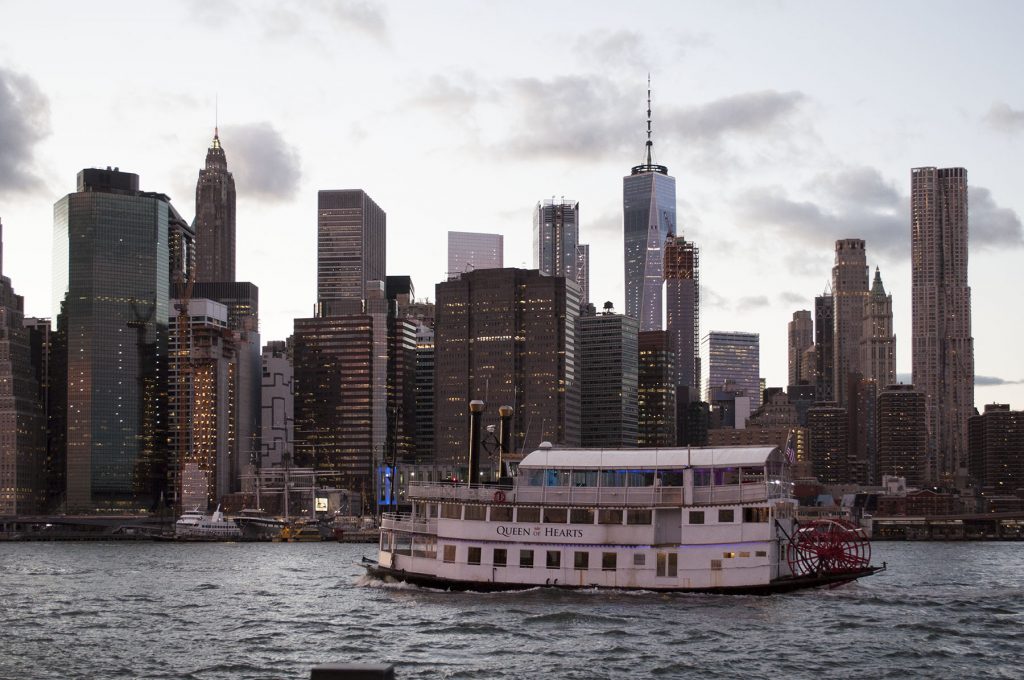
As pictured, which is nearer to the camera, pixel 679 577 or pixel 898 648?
pixel 898 648

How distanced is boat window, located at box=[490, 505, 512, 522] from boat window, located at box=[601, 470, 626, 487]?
457 centimetres

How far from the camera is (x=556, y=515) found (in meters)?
63.6

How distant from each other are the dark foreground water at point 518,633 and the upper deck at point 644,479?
4.38 metres

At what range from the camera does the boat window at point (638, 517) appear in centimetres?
6281

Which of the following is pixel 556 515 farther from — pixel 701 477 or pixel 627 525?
pixel 701 477

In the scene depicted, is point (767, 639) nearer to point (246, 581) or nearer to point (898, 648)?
point (898, 648)

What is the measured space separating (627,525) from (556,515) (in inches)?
131

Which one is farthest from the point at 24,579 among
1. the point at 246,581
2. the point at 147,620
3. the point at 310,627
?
the point at 310,627

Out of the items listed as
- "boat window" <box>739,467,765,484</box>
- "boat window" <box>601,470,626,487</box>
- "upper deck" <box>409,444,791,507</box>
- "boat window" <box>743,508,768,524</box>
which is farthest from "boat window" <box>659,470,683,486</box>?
"boat window" <box>743,508,768,524</box>

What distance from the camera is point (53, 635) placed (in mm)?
54688

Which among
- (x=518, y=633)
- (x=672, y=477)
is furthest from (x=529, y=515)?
(x=518, y=633)

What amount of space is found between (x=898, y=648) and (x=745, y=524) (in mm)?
12958

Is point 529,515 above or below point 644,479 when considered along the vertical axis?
below

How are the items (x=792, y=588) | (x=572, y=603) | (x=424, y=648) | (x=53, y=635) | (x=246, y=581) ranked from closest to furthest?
(x=424, y=648)
(x=53, y=635)
(x=572, y=603)
(x=792, y=588)
(x=246, y=581)
